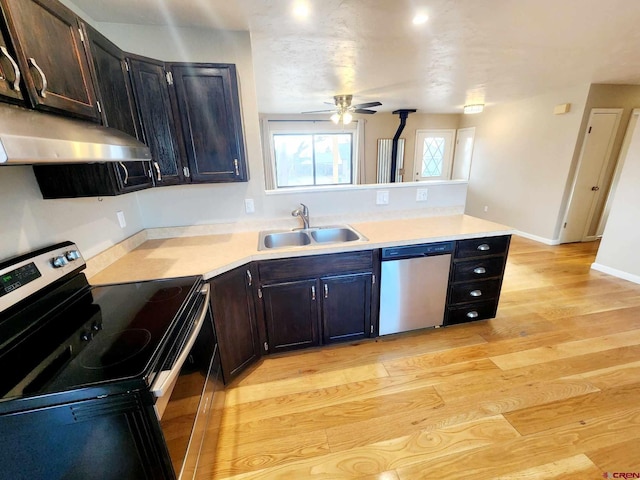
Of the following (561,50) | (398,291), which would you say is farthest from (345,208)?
(561,50)

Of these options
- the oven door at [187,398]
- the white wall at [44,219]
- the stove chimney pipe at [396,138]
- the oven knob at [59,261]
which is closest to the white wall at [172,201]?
the white wall at [44,219]

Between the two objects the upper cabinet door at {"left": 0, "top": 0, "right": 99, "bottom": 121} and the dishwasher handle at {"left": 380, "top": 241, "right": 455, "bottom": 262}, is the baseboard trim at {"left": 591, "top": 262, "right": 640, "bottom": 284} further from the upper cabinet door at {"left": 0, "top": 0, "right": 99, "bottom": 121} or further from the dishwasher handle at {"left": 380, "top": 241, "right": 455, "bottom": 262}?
the upper cabinet door at {"left": 0, "top": 0, "right": 99, "bottom": 121}

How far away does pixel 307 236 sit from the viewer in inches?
87.0

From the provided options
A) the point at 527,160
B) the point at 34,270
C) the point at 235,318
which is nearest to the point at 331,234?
the point at 235,318

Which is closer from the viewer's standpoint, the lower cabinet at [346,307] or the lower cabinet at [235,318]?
the lower cabinet at [235,318]

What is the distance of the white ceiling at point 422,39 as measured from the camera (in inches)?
63.7

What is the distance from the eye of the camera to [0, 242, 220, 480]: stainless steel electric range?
2.43 feet

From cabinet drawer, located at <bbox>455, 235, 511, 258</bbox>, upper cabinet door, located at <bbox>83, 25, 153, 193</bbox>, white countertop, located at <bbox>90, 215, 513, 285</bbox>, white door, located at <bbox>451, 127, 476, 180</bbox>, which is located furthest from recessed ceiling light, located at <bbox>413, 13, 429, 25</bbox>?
white door, located at <bbox>451, 127, 476, 180</bbox>

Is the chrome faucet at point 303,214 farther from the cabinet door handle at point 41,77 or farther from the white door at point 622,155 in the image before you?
the white door at point 622,155

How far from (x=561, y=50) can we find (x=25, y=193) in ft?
13.1

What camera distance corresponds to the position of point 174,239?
2.12m

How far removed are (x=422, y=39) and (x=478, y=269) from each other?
1.88 m

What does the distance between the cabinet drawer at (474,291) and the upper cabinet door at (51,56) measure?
8.35ft

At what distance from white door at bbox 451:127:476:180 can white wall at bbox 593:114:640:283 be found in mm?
3056
